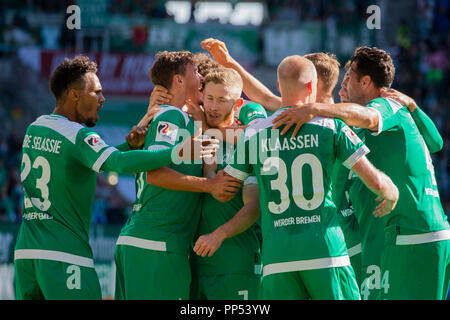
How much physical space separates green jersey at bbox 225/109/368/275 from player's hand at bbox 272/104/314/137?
0.18 ft

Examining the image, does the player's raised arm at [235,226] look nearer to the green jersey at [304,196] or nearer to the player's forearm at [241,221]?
the player's forearm at [241,221]

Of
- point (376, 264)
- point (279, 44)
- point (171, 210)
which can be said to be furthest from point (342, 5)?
point (171, 210)

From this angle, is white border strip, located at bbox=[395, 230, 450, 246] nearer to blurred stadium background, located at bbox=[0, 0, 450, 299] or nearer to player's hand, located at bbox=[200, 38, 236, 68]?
player's hand, located at bbox=[200, 38, 236, 68]

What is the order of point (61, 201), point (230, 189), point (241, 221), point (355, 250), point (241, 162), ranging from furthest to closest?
point (355, 250)
point (61, 201)
point (241, 221)
point (230, 189)
point (241, 162)

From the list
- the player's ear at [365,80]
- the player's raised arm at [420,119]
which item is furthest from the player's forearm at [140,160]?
the player's raised arm at [420,119]

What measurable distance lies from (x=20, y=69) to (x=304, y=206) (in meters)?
18.3

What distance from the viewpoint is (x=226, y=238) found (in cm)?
570

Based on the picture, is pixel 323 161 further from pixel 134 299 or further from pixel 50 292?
pixel 50 292

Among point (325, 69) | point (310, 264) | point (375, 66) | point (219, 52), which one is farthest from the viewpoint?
point (219, 52)

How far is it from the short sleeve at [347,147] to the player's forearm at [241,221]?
0.95 m

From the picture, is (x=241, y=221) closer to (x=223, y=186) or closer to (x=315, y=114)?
(x=223, y=186)

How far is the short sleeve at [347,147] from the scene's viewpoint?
493 centimetres

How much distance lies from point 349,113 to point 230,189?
43.7 inches

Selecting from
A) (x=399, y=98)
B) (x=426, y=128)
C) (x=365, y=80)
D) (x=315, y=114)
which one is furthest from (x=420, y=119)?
(x=315, y=114)
